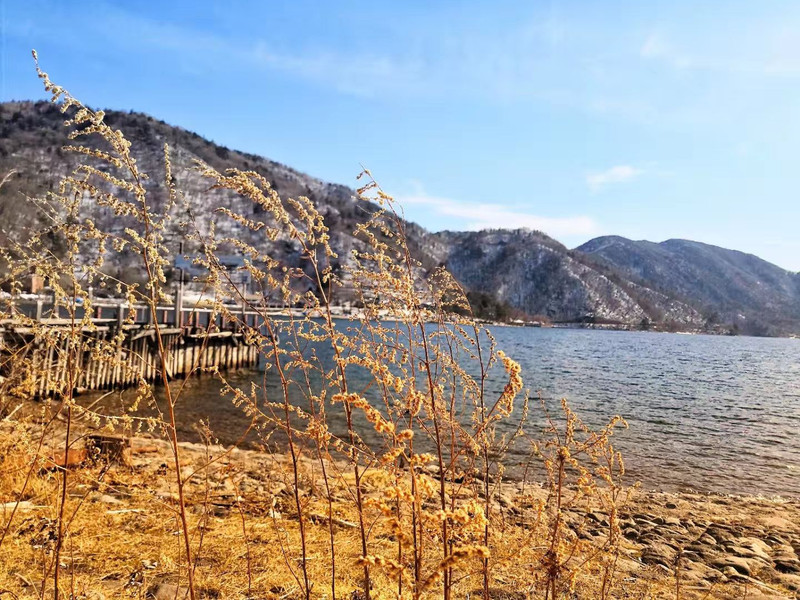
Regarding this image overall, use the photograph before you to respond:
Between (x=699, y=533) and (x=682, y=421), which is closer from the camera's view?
(x=699, y=533)

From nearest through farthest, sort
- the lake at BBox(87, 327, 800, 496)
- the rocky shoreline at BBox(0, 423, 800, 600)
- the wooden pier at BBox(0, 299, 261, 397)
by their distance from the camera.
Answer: the rocky shoreline at BBox(0, 423, 800, 600) → the wooden pier at BBox(0, 299, 261, 397) → the lake at BBox(87, 327, 800, 496)

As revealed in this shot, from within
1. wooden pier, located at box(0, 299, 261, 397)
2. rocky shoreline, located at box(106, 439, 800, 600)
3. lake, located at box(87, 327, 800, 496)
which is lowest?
lake, located at box(87, 327, 800, 496)

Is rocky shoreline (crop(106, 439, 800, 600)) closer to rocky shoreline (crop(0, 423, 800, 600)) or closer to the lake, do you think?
rocky shoreline (crop(0, 423, 800, 600))

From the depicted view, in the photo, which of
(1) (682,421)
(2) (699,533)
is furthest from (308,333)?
(1) (682,421)

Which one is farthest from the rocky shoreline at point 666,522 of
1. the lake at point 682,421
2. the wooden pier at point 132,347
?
the wooden pier at point 132,347

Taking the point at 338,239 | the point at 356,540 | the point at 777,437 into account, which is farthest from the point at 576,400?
the point at 338,239

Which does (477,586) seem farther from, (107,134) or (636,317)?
(636,317)

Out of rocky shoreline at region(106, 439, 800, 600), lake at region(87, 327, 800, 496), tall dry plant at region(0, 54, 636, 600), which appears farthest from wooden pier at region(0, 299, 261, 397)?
rocky shoreline at region(106, 439, 800, 600)

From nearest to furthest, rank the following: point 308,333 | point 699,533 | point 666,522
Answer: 1. point 308,333
2. point 699,533
3. point 666,522

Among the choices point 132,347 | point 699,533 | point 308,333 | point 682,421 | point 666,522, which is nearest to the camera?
point 308,333

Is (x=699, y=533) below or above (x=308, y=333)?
below

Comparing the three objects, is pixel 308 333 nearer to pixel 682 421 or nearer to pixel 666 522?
pixel 666 522

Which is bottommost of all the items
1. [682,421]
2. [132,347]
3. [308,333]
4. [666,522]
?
[682,421]

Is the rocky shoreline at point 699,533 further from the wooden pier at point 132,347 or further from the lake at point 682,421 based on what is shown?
the wooden pier at point 132,347
